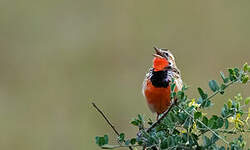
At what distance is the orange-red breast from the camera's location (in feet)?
8.44

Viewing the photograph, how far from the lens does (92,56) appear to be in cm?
620

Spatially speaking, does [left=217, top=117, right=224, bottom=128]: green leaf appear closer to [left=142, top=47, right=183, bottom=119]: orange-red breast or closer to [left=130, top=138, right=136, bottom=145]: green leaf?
[left=130, top=138, right=136, bottom=145]: green leaf

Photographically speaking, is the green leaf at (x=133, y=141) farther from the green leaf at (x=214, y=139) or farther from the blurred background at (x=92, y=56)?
the blurred background at (x=92, y=56)

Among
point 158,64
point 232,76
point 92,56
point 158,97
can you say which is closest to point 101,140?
point 232,76

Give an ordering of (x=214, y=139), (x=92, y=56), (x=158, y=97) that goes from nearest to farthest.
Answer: (x=214, y=139) < (x=158, y=97) < (x=92, y=56)

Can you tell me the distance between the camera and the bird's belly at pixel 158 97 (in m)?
2.56

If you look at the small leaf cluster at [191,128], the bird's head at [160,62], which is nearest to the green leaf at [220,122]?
the small leaf cluster at [191,128]

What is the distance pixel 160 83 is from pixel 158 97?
7 centimetres

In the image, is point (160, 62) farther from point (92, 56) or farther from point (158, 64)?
point (92, 56)

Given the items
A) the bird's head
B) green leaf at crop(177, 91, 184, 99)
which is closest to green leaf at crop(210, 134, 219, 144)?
green leaf at crop(177, 91, 184, 99)

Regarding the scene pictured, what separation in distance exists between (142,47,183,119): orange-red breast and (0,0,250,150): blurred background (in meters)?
2.23

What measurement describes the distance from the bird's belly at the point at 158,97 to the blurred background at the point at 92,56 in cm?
228

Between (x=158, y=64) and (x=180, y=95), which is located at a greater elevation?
(x=158, y=64)

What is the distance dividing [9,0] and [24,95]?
152 cm
